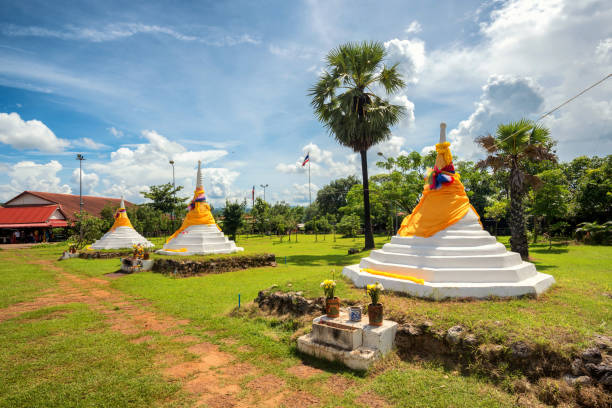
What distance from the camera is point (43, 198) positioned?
40125mm

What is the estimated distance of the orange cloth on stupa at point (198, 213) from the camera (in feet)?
63.0

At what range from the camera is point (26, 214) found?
1476 inches

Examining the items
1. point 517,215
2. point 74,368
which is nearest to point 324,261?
point 517,215

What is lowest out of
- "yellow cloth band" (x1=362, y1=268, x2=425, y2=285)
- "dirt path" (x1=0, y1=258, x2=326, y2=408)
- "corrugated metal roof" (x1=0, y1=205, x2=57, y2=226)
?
"dirt path" (x1=0, y1=258, x2=326, y2=408)

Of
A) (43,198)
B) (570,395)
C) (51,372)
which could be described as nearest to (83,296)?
(51,372)

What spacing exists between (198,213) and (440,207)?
14937mm

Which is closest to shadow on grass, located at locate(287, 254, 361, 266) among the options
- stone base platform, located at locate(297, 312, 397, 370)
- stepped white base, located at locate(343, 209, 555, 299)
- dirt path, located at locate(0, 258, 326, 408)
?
stepped white base, located at locate(343, 209, 555, 299)

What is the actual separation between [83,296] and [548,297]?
566 inches

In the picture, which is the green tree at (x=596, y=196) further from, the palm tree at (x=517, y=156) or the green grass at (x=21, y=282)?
the green grass at (x=21, y=282)

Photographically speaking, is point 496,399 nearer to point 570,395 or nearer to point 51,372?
point 570,395

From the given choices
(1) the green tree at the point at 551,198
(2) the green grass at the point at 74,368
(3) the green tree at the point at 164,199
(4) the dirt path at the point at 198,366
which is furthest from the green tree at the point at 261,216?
(2) the green grass at the point at 74,368

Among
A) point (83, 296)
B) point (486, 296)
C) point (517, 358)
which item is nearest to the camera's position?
point (517, 358)

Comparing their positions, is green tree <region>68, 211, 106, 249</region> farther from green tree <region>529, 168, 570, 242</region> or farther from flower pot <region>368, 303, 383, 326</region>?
green tree <region>529, 168, 570, 242</region>

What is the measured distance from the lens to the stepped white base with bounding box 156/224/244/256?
17797mm
